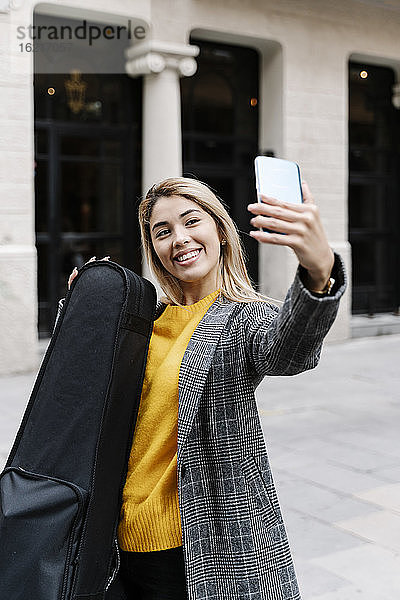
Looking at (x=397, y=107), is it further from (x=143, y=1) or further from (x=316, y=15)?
(x=143, y=1)

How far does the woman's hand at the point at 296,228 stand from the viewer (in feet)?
4.91

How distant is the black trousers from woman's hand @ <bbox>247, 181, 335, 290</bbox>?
87 cm

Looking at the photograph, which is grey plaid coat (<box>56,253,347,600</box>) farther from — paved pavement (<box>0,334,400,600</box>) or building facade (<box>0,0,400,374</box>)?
building facade (<box>0,0,400,374</box>)

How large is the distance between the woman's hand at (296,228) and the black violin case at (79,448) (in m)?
0.45

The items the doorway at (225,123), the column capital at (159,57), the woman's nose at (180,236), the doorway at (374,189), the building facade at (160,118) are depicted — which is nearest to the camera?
the woman's nose at (180,236)

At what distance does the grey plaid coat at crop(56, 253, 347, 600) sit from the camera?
1879 millimetres

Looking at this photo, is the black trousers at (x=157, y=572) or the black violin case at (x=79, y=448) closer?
the black violin case at (x=79, y=448)

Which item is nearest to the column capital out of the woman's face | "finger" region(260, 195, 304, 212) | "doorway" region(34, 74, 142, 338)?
"doorway" region(34, 74, 142, 338)

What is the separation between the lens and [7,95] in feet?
30.1

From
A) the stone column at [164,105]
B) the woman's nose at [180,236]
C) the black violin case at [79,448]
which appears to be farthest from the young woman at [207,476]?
the stone column at [164,105]

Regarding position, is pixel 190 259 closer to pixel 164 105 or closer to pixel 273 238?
pixel 273 238

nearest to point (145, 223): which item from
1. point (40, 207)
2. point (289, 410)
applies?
point (289, 410)

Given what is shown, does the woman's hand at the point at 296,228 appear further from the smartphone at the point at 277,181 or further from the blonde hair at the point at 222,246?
the blonde hair at the point at 222,246

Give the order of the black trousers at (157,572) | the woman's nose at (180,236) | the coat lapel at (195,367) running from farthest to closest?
the woman's nose at (180,236)
the black trousers at (157,572)
the coat lapel at (195,367)
